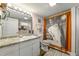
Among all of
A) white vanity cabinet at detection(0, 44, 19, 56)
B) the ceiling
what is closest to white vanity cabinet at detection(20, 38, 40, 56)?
white vanity cabinet at detection(0, 44, 19, 56)

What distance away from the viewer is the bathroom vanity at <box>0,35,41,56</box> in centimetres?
103

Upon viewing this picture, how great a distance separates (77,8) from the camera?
1130 millimetres

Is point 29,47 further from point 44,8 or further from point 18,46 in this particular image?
point 44,8

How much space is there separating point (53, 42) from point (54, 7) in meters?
0.51

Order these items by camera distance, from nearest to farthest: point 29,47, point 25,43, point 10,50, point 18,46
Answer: point 10,50 → point 18,46 → point 25,43 → point 29,47

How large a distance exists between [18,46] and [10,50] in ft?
0.47

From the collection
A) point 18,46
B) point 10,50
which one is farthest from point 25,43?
point 10,50

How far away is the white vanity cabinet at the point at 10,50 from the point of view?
100 cm

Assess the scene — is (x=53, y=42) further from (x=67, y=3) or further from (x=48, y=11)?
(x=67, y=3)

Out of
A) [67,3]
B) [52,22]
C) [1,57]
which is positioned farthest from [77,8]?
[1,57]

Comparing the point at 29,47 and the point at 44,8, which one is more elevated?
the point at 44,8

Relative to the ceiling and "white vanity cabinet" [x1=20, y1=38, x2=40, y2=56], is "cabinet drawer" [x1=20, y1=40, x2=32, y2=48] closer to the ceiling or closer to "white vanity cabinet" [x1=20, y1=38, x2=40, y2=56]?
"white vanity cabinet" [x1=20, y1=38, x2=40, y2=56]

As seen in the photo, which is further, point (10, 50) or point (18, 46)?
point (18, 46)

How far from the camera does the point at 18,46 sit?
1209 mm
